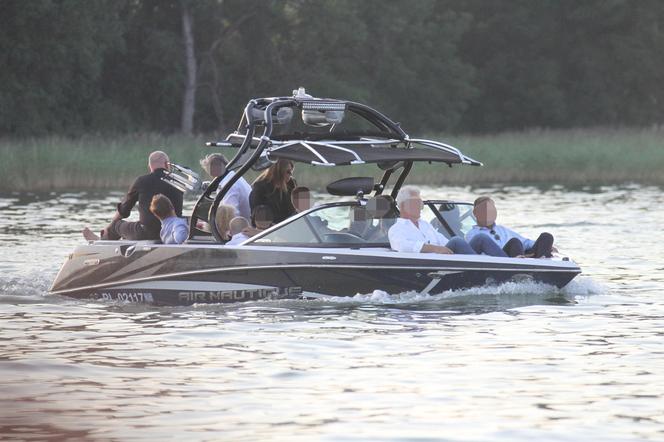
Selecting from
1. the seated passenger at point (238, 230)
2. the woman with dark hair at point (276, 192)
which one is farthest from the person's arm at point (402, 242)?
the woman with dark hair at point (276, 192)

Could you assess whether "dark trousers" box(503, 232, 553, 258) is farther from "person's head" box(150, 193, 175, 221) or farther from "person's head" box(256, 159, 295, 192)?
"person's head" box(150, 193, 175, 221)

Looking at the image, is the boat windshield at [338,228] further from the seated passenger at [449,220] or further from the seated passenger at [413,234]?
the seated passenger at [449,220]

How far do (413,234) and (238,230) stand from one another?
1.80 m

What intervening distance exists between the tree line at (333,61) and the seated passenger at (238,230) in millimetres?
35648

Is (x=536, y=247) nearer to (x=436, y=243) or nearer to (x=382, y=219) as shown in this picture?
(x=436, y=243)

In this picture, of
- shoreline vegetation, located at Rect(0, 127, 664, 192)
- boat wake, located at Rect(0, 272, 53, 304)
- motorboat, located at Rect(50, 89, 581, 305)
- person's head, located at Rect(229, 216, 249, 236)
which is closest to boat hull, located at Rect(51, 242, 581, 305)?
motorboat, located at Rect(50, 89, 581, 305)

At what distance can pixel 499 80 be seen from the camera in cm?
7281

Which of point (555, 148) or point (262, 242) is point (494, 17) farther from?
point (262, 242)

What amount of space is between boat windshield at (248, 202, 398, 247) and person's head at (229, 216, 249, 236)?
47 centimetres

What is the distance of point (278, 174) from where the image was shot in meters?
16.5

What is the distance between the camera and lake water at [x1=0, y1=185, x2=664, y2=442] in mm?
9727

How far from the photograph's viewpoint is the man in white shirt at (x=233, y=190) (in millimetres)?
17078

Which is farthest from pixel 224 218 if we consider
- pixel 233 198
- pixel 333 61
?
pixel 333 61

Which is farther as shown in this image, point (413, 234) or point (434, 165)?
point (434, 165)
